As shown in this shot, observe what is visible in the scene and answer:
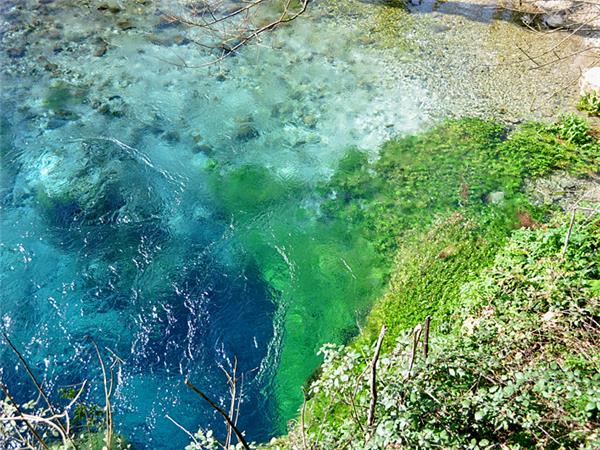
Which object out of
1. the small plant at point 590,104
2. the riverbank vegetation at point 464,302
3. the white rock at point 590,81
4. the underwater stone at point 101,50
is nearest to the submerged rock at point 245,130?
the riverbank vegetation at point 464,302

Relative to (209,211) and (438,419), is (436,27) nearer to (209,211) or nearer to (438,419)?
(209,211)

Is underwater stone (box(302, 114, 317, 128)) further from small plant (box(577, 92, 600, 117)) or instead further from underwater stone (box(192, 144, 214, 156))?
small plant (box(577, 92, 600, 117))

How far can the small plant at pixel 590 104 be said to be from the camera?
26.4 ft

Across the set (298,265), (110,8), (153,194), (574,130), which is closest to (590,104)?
(574,130)

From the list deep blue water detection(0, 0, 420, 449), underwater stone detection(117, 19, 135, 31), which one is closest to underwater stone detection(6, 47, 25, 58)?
deep blue water detection(0, 0, 420, 449)

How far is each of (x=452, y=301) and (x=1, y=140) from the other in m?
6.94

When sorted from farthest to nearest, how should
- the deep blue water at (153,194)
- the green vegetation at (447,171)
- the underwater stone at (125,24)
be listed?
the underwater stone at (125,24), the green vegetation at (447,171), the deep blue water at (153,194)

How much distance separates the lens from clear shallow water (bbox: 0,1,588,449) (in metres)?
5.81

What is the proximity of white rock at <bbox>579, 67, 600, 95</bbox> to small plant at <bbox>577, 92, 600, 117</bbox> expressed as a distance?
8 centimetres

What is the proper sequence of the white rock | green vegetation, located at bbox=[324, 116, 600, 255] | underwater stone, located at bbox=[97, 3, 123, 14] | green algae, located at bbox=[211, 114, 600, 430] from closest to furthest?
green algae, located at bbox=[211, 114, 600, 430] → green vegetation, located at bbox=[324, 116, 600, 255] → the white rock → underwater stone, located at bbox=[97, 3, 123, 14]

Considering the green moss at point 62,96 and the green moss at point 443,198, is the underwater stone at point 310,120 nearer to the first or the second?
the green moss at point 443,198

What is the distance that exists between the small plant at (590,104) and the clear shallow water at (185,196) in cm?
117

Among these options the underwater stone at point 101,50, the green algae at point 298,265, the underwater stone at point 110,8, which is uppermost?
the underwater stone at point 110,8

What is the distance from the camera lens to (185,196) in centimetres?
742
